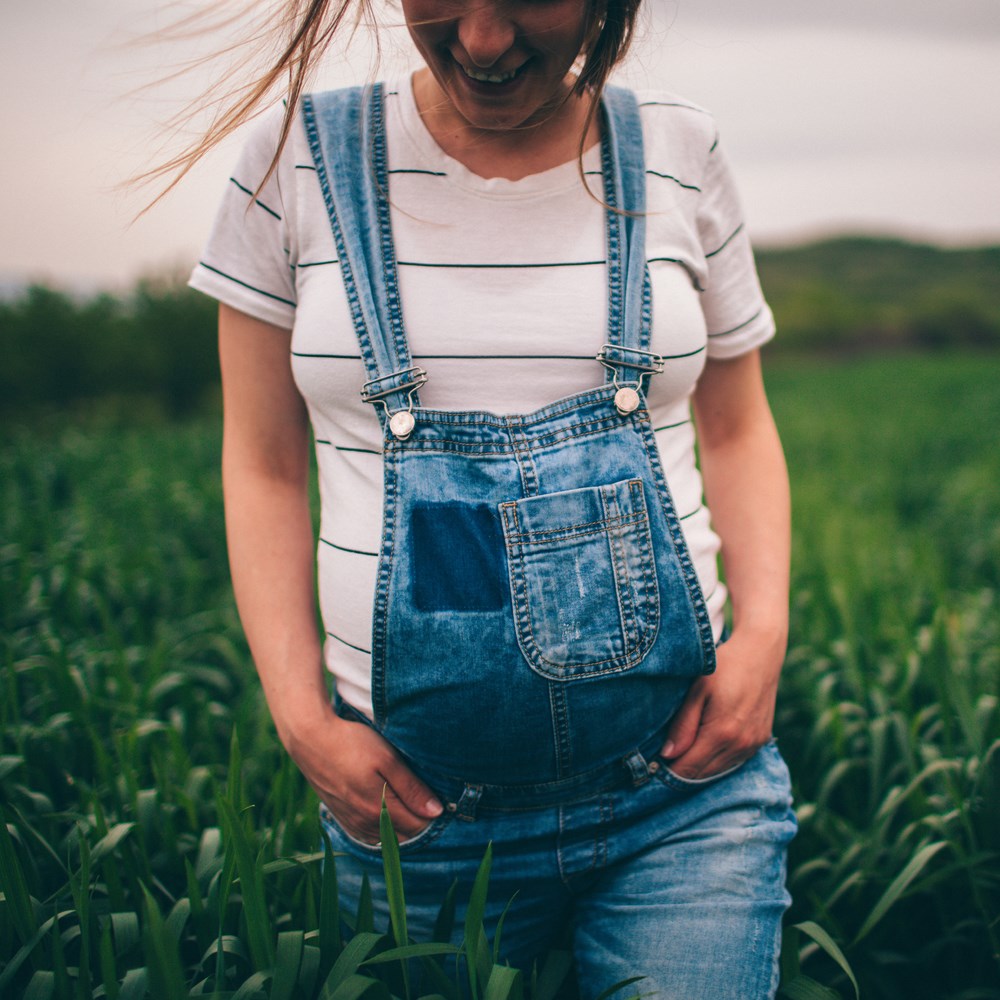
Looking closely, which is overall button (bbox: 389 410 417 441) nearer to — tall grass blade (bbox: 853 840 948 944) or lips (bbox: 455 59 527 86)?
lips (bbox: 455 59 527 86)

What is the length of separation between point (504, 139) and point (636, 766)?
0.86m

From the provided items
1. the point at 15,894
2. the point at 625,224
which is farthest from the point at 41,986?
the point at 625,224

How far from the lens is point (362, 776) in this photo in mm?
1011

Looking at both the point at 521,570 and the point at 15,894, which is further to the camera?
the point at 15,894

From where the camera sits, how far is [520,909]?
1.07 metres

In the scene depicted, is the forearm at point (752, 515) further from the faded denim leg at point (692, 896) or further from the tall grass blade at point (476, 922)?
the tall grass blade at point (476, 922)

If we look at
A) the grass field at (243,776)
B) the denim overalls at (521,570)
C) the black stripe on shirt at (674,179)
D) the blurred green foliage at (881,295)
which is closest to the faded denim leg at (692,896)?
the denim overalls at (521,570)

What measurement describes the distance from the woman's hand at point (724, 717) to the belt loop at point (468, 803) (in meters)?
0.25

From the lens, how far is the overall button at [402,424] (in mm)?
924

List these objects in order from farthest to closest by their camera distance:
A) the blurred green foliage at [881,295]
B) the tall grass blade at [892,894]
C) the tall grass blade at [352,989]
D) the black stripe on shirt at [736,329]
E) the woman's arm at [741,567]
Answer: the blurred green foliage at [881,295] < the tall grass blade at [892,894] < the black stripe on shirt at [736,329] < the woman's arm at [741,567] < the tall grass blade at [352,989]

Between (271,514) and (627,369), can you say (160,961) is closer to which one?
→ (271,514)

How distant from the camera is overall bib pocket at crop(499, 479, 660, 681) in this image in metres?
0.90

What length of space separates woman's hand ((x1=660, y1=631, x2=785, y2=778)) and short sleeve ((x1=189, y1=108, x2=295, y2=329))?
31.0 inches

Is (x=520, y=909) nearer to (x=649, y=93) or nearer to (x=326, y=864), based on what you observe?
(x=326, y=864)
